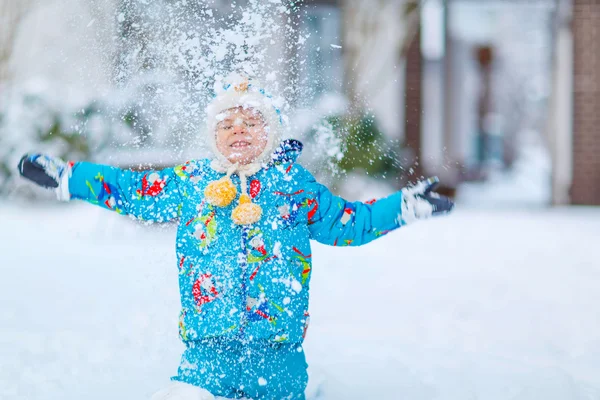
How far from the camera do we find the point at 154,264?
243 inches

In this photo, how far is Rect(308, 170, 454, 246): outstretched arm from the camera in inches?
88.3

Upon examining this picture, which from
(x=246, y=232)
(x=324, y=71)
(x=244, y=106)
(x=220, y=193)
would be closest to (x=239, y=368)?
(x=246, y=232)

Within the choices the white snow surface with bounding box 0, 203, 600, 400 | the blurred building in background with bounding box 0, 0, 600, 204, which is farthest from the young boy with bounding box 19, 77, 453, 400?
the blurred building in background with bounding box 0, 0, 600, 204

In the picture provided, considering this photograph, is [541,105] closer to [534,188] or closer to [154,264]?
[534,188]

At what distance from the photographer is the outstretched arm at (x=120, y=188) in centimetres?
221

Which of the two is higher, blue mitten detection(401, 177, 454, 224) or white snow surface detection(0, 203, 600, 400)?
blue mitten detection(401, 177, 454, 224)

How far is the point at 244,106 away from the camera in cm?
227

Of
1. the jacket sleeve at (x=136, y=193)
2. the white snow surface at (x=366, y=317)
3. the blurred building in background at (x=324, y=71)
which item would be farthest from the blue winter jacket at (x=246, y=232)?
the blurred building in background at (x=324, y=71)

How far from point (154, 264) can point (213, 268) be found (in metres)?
4.12

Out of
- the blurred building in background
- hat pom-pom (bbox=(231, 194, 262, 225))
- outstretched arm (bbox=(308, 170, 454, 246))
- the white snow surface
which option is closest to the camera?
hat pom-pom (bbox=(231, 194, 262, 225))

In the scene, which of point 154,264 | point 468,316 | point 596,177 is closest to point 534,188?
point 596,177

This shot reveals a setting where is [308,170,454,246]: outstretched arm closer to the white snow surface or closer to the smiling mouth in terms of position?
the smiling mouth

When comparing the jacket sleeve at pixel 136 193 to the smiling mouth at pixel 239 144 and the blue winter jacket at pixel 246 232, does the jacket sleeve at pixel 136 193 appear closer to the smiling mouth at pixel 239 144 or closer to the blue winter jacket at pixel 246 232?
the blue winter jacket at pixel 246 232

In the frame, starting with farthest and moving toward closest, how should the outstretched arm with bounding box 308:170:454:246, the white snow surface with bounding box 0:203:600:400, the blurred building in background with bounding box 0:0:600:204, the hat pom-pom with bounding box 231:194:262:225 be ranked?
the blurred building in background with bounding box 0:0:600:204 → the white snow surface with bounding box 0:203:600:400 → the outstretched arm with bounding box 308:170:454:246 → the hat pom-pom with bounding box 231:194:262:225
